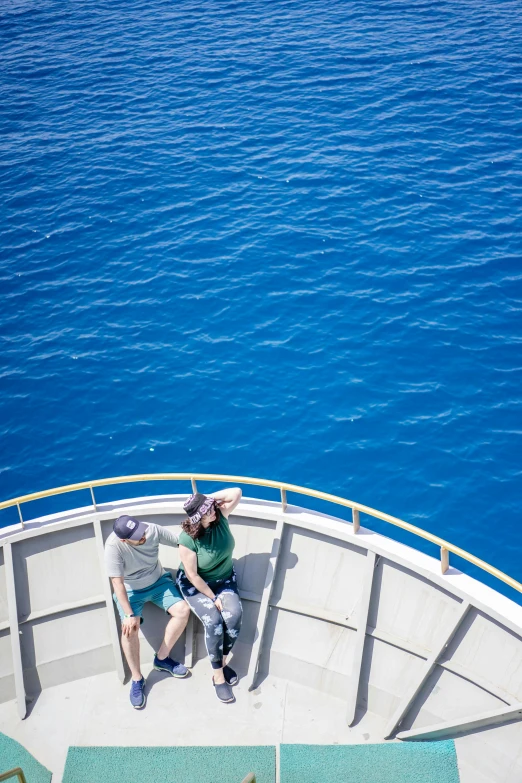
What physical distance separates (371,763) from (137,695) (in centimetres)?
279

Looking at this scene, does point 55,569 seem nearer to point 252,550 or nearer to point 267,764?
point 252,550

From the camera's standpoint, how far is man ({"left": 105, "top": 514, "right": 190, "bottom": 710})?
8.63 meters

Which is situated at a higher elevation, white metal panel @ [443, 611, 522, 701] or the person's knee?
the person's knee

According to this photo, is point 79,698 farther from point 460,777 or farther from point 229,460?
point 229,460

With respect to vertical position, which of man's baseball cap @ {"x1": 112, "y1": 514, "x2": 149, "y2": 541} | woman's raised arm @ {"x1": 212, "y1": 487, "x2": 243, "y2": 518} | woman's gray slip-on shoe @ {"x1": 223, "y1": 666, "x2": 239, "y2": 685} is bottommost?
woman's gray slip-on shoe @ {"x1": 223, "y1": 666, "x2": 239, "y2": 685}

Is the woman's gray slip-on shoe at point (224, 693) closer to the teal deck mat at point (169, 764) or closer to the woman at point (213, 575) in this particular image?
the woman at point (213, 575)

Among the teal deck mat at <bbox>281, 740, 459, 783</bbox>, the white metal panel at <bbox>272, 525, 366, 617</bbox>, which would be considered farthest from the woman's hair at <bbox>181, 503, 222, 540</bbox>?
the teal deck mat at <bbox>281, 740, 459, 783</bbox>

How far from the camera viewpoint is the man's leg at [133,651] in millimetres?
8844

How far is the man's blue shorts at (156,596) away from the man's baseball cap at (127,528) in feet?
3.24

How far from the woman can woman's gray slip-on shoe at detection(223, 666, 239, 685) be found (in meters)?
0.03

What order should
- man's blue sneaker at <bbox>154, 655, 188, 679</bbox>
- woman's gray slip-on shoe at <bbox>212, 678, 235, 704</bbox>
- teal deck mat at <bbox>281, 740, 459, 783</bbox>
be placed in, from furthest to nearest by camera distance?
man's blue sneaker at <bbox>154, 655, 188, 679</bbox>
woman's gray slip-on shoe at <bbox>212, 678, 235, 704</bbox>
teal deck mat at <bbox>281, 740, 459, 783</bbox>

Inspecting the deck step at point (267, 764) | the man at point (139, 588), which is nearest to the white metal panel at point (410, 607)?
the deck step at point (267, 764)

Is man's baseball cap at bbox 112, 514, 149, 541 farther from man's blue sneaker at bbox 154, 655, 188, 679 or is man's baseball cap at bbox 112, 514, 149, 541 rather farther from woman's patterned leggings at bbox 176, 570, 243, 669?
man's blue sneaker at bbox 154, 655, 188, 679

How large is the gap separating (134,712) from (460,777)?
3.73m
